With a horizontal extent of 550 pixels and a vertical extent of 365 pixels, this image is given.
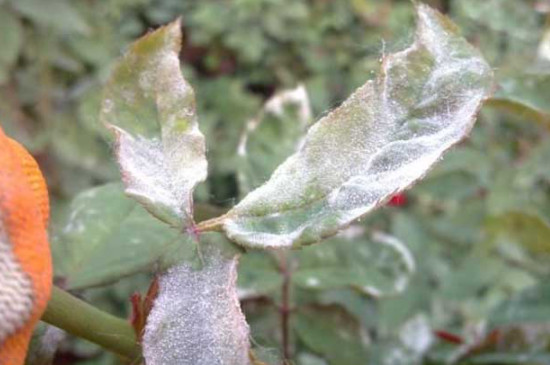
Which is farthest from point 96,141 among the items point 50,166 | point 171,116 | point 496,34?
point 171,116

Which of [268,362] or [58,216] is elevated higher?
[268,362]

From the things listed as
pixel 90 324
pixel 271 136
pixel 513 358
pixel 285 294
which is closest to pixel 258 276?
pixel 285 294

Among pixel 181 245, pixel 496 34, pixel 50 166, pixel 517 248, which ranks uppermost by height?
pixel 181 245

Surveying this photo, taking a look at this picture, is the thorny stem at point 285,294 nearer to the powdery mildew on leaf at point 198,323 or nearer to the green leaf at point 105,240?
the green leaf at point 105,240

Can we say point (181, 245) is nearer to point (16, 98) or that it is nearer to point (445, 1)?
point (16, 98)

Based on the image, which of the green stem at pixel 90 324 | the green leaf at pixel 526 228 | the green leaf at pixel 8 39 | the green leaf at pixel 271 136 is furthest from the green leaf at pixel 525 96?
the green leaf at pixel 8 39

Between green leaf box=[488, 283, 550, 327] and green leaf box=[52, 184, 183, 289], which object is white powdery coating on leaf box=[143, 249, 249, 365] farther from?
green leaf box=[488, 283, 550, 327]

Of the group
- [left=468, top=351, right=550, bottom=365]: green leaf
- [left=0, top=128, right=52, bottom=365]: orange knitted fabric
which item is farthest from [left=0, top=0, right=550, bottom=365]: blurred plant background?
[left=0, top=128, right=52, bottom=365]: orange knitted fabric
